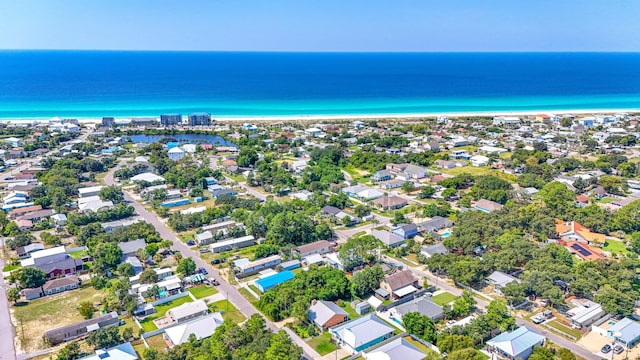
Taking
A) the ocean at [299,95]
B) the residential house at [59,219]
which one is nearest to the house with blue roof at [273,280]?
the residential house at [59,219]

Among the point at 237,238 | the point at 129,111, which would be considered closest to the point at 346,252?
the point at 237,238

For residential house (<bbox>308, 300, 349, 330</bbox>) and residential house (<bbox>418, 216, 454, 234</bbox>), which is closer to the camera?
residential house (<bbox>308, 300, 349, 330</bbox>)

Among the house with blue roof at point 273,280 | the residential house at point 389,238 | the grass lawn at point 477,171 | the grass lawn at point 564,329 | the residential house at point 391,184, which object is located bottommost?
the grass lawn at point 564,329

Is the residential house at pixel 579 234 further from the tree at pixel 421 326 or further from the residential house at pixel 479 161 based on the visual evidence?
the residential house at pixel 479 161

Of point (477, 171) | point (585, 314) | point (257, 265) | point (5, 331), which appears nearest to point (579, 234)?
point (585, 314)

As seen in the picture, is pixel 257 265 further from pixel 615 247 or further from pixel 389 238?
pixel 615 247

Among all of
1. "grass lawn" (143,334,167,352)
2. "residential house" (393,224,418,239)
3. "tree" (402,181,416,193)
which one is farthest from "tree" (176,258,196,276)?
"tree" (402,181,416,193)

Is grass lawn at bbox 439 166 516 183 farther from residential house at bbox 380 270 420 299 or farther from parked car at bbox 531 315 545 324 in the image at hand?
parked car at bbox 531 315 545 324
